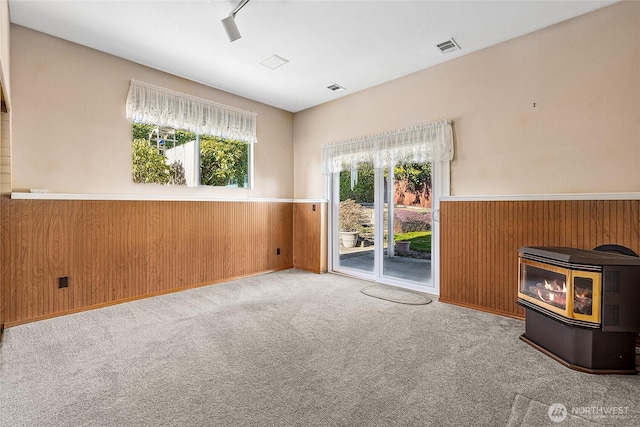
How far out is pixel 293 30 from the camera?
2998 mm

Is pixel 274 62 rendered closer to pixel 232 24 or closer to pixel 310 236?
pixel 232 24

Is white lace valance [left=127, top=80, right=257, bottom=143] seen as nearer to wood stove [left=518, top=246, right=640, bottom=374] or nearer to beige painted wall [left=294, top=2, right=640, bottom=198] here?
beige painted wall [left=294, top=2, right=640, bottom=198]

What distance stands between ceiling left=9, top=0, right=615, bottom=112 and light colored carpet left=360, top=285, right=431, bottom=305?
9.24 feet

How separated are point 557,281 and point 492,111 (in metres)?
1.94

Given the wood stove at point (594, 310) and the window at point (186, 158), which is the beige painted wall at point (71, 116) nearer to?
the window at point (186, 158)

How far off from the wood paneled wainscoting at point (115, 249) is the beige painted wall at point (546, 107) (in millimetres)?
3020

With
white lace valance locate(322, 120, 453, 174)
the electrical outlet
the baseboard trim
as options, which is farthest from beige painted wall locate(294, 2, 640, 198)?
the electrical outlet

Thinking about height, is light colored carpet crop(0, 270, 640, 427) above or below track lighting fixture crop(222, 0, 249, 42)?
below

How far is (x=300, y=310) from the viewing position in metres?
3.21

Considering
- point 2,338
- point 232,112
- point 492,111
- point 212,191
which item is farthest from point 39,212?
point 492,111

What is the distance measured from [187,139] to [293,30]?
2142 mm

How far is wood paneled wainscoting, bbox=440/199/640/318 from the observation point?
2.56 m

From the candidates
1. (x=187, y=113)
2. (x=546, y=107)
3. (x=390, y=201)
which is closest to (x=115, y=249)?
(x=187, y=113)

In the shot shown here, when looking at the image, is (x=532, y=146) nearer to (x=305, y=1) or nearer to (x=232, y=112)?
(x=305, y=1)
